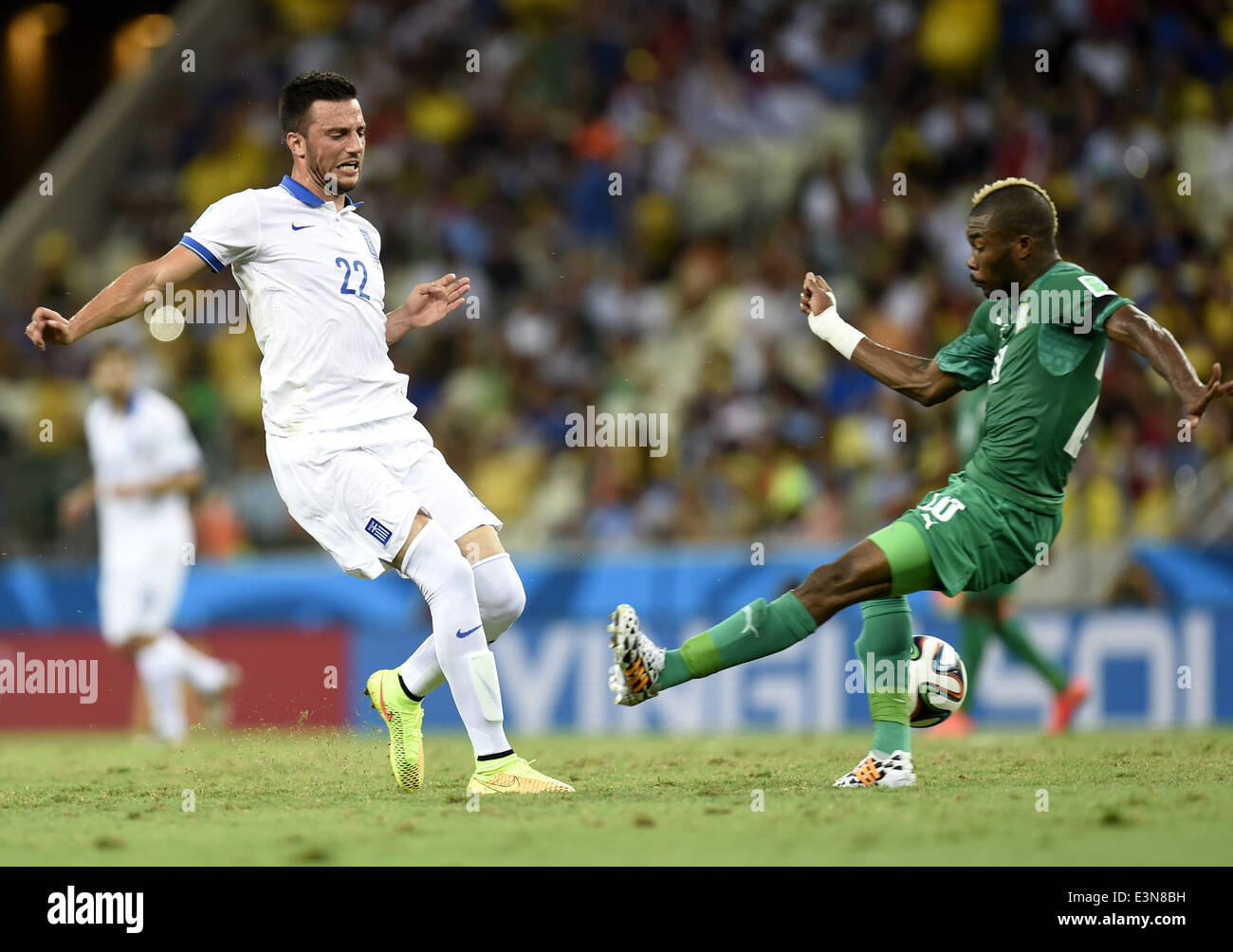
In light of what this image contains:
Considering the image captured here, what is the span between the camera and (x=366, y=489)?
6199 mm

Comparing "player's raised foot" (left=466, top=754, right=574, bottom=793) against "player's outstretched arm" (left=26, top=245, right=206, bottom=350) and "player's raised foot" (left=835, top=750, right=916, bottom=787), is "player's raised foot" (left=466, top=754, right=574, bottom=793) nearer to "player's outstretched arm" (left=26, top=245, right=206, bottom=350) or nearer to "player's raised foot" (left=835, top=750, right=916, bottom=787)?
"player's raised foot" (left=835, top=750, right=916, bottom=787)

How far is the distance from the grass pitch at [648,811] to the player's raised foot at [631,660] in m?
0.41

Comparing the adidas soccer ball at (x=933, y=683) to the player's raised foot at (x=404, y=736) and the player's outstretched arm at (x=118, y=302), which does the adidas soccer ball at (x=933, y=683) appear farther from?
the player's outstretched arm at (x=118, y=302)

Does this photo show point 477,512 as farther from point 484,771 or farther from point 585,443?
point 585,443

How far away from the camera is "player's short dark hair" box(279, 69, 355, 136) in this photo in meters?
6.35

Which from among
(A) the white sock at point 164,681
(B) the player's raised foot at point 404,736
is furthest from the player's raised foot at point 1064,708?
(A) the white sock at point 164,681

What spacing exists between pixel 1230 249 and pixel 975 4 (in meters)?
3.63

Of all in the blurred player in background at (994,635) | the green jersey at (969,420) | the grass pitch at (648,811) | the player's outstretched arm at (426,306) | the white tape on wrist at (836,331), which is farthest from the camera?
the blurred player in background at (994,635)

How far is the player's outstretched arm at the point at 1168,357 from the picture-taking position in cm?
563

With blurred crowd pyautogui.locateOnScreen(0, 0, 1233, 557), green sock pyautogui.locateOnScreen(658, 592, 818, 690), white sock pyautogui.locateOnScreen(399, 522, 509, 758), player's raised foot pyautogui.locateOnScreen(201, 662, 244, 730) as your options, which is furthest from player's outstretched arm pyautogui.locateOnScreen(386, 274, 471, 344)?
blurred crowd pyautogui.locateOnScreen(0, 0, 1233, 557)

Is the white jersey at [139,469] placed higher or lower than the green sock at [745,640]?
higher

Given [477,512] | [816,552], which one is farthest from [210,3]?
[477,512]

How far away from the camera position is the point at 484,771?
20.1 feet

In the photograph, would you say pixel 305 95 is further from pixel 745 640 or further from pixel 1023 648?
pixel 1023 648
